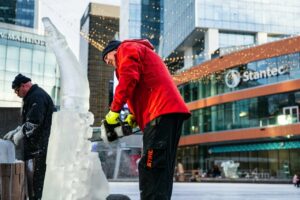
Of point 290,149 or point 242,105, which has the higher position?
point 242,105

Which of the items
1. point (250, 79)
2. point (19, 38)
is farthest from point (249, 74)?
point (19, 38)

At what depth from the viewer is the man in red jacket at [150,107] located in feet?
9.46

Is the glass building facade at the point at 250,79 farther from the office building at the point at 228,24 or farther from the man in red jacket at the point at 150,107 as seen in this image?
the man in red jacket at the point at 150,107

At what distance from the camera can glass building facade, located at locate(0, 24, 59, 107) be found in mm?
46941

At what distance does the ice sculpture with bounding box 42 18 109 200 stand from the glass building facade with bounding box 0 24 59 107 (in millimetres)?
43881

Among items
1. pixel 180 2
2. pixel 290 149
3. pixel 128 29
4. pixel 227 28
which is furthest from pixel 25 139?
pixel 128 29

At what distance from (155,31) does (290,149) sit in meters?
76.3

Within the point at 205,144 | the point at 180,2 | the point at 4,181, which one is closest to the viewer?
the point at 4,181

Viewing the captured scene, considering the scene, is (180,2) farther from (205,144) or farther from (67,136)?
(67,136)

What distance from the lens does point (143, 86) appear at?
3.08 metres

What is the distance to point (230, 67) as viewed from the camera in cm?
4397

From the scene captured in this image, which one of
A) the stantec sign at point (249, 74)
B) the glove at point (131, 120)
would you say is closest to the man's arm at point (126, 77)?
the glove at point (131, 120)

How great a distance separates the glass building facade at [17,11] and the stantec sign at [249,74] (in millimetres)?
40284

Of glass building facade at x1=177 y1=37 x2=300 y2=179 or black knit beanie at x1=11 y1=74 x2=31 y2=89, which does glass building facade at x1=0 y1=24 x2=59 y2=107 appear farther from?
black knit beanie at x1=11 y1=74 x2=31 y2=89
